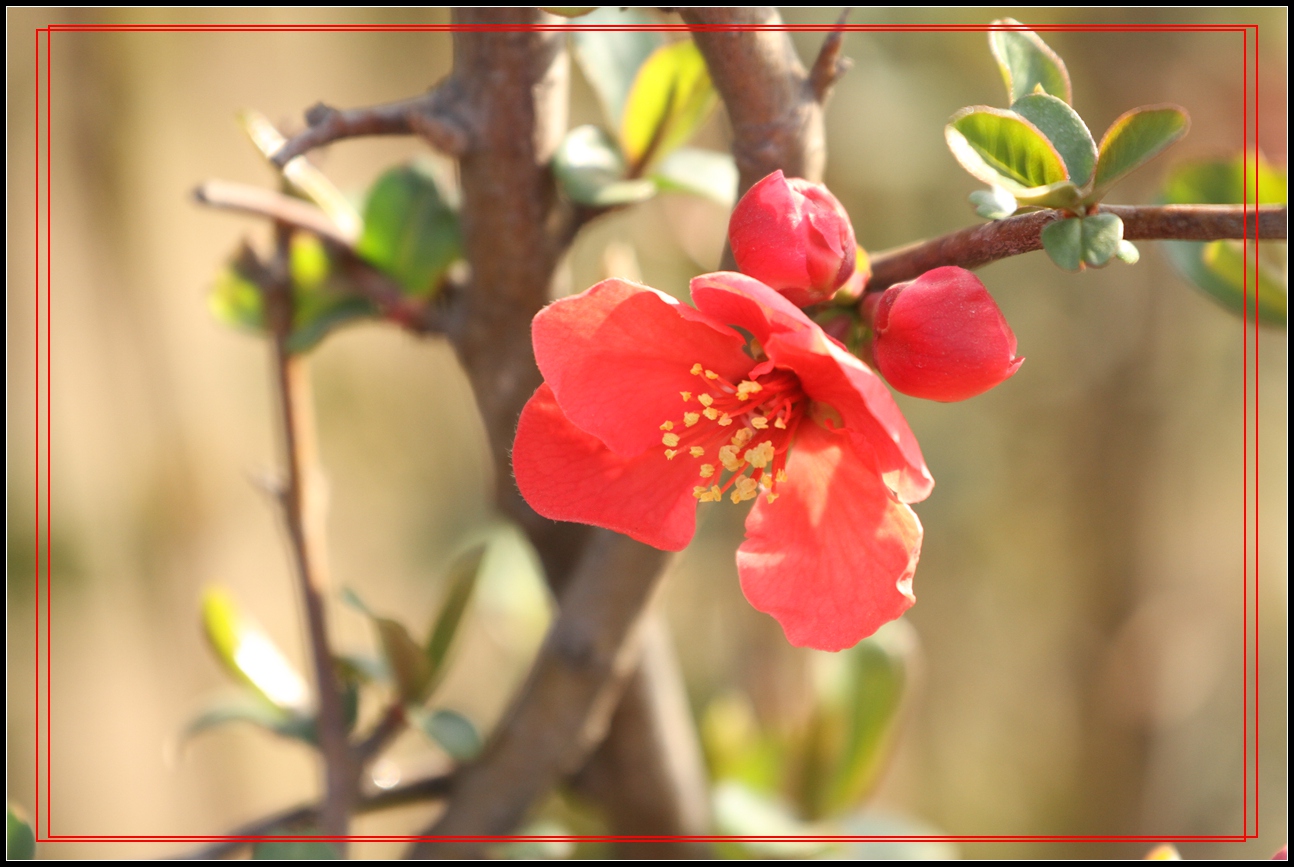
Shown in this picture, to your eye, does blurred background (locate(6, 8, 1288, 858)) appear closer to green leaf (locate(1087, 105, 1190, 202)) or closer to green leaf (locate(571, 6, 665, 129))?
green leaf (locate(571, 6, 665, 129))

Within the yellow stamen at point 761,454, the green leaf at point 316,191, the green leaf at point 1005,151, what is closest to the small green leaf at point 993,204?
the green leaf at point 1005,151

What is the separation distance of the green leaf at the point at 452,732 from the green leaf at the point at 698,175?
327mm

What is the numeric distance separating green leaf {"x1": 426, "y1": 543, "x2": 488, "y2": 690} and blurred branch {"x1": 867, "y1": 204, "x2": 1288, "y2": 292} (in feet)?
1.08

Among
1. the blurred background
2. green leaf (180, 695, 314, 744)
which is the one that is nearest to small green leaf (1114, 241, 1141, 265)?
green leaf (180, 695, 314, 744)

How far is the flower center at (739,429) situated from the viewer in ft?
1.30

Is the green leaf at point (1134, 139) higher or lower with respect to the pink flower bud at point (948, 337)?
higher

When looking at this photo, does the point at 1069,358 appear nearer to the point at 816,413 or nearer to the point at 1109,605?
the point at 1109,605

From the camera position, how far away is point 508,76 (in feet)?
1.59

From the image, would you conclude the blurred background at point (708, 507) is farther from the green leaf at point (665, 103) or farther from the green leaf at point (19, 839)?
the green leaf at point (19, 839)

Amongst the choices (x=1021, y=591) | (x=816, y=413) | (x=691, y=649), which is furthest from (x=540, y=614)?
(x=1021, y=591)

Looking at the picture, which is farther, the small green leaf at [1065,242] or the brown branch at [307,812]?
the brown branch at [307,812]

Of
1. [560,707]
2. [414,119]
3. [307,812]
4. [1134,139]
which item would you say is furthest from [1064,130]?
[307,812]

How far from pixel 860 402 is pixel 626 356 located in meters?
0.09

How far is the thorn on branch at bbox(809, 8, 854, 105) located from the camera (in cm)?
40
